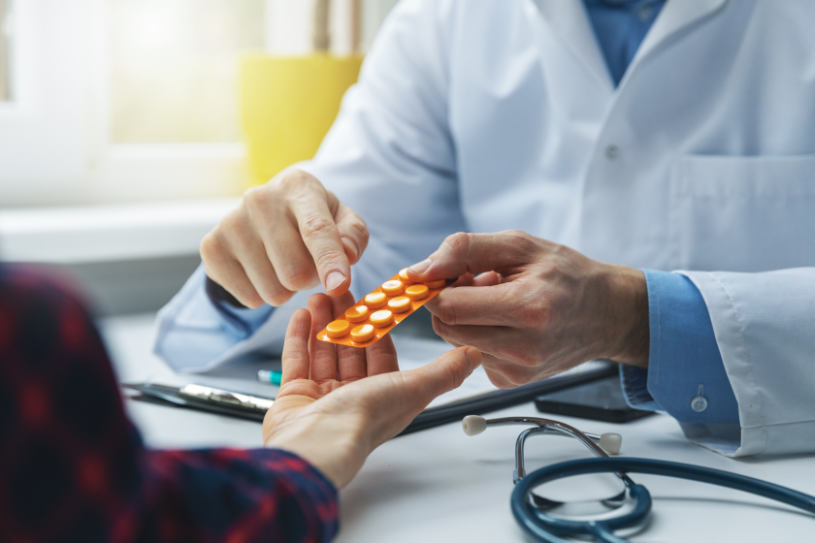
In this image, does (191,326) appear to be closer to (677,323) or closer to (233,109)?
(677,323)

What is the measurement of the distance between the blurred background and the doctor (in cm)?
28

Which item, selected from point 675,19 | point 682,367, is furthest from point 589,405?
point 675,19

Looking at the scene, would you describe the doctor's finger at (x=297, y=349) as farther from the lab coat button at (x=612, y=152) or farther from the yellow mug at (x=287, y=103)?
the yellow mug at (x=287, y=103)

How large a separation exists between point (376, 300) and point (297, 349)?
8cm

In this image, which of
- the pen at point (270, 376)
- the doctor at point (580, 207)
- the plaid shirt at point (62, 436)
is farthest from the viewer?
the pen at point (270, 376)

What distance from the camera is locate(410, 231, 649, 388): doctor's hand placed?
2.19 ft

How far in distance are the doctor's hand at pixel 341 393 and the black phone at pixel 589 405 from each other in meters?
0.14

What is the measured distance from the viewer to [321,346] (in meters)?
0.70

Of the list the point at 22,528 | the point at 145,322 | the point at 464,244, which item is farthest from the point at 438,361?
the point at 145,322

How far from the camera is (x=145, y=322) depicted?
1.25 metres

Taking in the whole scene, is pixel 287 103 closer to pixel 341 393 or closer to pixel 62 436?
pixel 341 393

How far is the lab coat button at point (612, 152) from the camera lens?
3.26ft

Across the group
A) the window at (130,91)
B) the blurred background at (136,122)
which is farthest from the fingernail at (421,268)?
the window at (130,91)

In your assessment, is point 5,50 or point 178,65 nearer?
point 5,50
